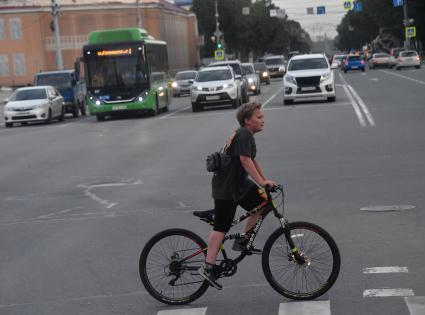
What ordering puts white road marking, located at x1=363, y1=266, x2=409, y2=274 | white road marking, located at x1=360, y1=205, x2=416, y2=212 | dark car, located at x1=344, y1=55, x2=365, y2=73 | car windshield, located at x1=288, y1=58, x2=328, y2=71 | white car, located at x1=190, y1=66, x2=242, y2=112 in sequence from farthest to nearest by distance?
dark car, located at x1=344, y1=55, x2=365, y2=73, white car, located at x1=190, y1=66, x2=242, y2=112, car windshield, located at x1=288, y1=58, x2=328, y2=71, white road marking, located at x1=360, y1=205, x2=416, y2=212, white road marking, located at x1=363, y1=266, x2=409, y2=274

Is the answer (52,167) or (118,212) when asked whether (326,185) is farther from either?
(52,167)

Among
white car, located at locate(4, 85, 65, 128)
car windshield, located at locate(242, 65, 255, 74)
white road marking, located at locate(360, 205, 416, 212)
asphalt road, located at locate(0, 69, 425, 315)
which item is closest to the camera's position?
asphalt road, located at locate(0, 69, 425, 315)

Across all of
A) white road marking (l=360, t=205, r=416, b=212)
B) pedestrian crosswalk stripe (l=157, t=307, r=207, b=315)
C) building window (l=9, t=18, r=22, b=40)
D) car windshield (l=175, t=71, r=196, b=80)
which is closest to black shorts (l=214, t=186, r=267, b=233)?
pedestrian crosswalk stripe (l=157, t=307, r=207, b=315)

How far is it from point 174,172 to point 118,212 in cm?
426

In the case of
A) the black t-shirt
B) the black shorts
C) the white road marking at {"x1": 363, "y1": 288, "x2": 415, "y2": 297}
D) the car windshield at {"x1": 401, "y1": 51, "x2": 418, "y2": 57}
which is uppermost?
the black t-shirt

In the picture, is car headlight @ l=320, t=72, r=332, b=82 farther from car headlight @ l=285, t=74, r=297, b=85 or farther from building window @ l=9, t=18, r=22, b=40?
building window @ l=9, t=18, r=22, b=40

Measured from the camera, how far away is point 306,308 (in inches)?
284

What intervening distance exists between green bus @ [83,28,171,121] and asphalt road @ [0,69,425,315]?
8.78 meters

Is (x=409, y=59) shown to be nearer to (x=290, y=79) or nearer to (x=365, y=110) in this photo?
(x=290, y=79)

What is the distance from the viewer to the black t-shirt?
7.30 metres

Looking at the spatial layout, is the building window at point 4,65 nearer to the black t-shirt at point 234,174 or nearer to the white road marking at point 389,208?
the white road marking at point 389,208

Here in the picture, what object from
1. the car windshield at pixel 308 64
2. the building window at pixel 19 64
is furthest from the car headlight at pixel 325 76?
the building window at pixel 19 64

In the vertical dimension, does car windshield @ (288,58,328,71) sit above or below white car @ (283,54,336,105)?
above

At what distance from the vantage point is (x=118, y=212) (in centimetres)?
1274
